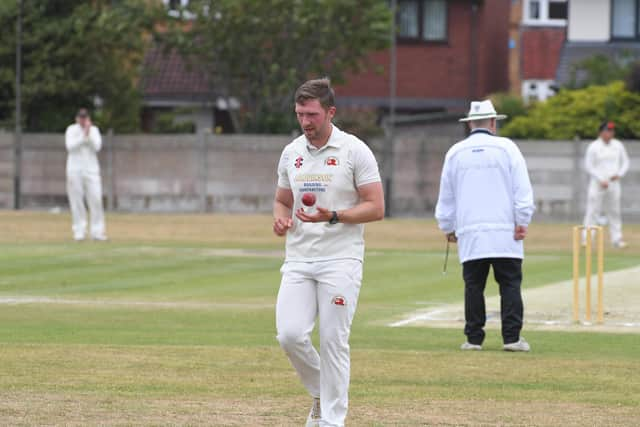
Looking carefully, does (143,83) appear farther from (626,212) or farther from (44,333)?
(44,333)

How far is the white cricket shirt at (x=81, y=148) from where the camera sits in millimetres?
23891

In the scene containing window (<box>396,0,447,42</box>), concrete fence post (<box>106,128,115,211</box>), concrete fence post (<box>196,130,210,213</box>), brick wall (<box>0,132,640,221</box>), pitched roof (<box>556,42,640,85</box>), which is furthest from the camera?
window (<box>396,0,447,42</box>)

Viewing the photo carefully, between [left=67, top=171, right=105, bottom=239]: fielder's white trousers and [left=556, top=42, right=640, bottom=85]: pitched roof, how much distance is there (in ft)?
68.6

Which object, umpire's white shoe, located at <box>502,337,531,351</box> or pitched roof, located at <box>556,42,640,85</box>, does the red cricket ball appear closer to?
umpire's white shoe, located at <box>502,337,531,351</box>

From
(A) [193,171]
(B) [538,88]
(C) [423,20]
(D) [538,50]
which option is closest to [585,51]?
(C) [423,20]

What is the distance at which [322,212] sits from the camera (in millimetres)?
7742

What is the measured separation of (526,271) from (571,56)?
25.3 m

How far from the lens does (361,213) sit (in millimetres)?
7859

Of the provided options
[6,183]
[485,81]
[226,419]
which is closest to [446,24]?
[485,81]

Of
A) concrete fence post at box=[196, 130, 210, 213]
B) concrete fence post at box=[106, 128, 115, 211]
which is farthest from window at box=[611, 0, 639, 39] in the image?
concrete fence post at box=[106, 128, 115, 211]

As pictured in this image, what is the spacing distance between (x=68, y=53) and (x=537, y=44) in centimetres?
2482

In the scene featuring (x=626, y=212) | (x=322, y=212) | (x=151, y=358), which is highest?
(x=322, y=212)

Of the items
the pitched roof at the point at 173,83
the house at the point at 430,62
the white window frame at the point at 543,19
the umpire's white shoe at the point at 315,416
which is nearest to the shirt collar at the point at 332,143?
the umpire's white shoe at the point at 315,416

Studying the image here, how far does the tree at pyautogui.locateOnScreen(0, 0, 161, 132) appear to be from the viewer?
3838cm
